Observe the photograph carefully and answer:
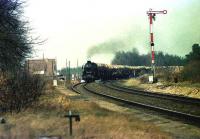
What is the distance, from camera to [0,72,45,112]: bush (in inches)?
759

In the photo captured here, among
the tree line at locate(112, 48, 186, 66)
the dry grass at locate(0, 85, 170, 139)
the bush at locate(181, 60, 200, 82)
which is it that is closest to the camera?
the dry grass at locate(0, 85, 170, 139)

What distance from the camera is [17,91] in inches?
775

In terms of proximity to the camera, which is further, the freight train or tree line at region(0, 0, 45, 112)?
the freight train

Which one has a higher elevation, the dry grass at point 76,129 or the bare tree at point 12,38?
the bare tree at point 12,38

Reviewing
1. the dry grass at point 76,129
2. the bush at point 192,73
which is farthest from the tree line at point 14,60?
the bush at point 192,73

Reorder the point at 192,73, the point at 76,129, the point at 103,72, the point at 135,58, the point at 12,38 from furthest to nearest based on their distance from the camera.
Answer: the point at 135,58 < the point at 103,72 < the point at 192,73 < the point at 12,38 < the point at 76,129

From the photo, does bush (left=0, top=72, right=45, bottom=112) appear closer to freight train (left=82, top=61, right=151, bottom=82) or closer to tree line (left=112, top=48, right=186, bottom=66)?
freight train (left=82, top=61, right=151, bottom=82)

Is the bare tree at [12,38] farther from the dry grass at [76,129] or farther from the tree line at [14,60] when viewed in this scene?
the dry grass at [76,129]

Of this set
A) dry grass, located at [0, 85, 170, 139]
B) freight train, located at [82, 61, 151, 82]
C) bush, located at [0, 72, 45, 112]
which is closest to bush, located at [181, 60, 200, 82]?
freight train, located at [82, 61, 151, 82]

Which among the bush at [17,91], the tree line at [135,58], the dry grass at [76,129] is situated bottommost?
the dry grass at [76,129]

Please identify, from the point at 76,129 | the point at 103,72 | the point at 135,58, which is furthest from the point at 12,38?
the point at 135,58

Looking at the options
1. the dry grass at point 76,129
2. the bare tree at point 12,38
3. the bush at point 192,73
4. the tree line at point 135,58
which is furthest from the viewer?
the tree line at point 135,58

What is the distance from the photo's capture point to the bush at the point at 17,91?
19.3 m

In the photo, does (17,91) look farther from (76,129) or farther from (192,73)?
(192,73)
